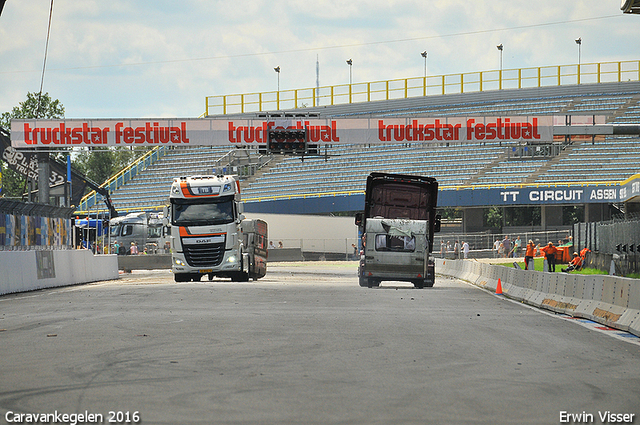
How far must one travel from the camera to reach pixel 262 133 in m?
40.6

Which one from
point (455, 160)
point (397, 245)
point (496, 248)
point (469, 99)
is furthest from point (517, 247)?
point (397, 245)

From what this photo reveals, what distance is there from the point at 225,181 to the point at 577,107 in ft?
138

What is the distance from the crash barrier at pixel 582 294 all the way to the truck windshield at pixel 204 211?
9078 mm

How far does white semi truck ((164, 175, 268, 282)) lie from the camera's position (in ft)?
93.4

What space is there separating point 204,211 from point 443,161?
38084mm

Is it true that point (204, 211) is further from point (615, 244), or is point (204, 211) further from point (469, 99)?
point (469, 99)

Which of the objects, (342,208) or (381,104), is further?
(381,104)

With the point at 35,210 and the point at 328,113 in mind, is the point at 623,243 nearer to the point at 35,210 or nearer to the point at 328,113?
the point at 35,210

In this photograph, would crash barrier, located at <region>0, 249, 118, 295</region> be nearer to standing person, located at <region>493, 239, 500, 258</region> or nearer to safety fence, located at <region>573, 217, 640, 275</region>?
safety fence, located at <region>573, 217, 640, 275</region>


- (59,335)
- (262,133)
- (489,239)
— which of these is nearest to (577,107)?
(489,239)

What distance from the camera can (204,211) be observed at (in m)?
28.5

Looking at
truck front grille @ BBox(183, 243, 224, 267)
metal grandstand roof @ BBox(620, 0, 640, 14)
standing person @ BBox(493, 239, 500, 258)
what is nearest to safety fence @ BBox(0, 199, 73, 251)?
truck front grille @ BBox(183, 243, 224, 267)

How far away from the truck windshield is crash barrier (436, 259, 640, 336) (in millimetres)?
9078

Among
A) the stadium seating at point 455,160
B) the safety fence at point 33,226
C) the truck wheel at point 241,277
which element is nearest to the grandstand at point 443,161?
the stadium seating at point 455,160
